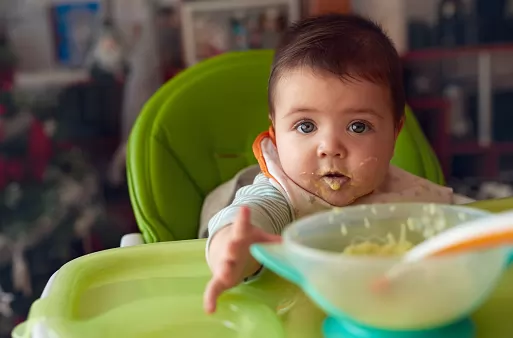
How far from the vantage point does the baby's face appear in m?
0.74

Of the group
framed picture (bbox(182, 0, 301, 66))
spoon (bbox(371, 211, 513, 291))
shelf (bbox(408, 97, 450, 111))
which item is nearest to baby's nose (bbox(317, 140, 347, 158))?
spoon (bbox(371, 211, 513, 291))

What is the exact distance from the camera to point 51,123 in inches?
67.7

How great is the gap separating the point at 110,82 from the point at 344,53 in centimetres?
111

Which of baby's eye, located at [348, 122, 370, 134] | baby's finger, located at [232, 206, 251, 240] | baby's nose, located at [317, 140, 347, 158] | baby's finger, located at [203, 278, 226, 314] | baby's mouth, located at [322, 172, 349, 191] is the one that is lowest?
baby's finger, located at [203, 278, 226, 314]

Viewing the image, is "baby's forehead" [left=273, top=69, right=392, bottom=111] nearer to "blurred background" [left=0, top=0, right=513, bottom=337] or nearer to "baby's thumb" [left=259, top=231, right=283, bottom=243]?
"baby's thumb" [left=259, top=231, right=283, bottom=243]

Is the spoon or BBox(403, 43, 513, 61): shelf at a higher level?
the spoon

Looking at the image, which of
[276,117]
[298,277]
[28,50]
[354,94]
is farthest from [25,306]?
[298,277]

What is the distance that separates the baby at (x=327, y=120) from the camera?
2.44 feet

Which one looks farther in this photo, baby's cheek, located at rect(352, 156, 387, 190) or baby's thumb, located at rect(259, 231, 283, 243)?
baby's cheek, located at rect(352, 156, 387, 190)

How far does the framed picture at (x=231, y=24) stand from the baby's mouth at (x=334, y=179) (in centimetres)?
107

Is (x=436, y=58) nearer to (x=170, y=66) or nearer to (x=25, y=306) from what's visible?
(x=170, y=66)

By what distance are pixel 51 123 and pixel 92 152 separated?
0.45 ft

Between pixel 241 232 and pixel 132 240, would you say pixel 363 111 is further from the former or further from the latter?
pixel 132 240

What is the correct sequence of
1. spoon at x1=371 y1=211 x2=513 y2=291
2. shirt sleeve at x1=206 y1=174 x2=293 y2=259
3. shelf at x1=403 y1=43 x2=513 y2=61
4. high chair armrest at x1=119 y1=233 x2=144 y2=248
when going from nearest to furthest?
spoon at x1=371 y1=211 x2=513 y2=291
shirt sleeve at x1=206 y1=174 x2=293 y2=259
high chair armrest at x1=119 y1=233 x2=144 y2=248
shelf at x1=403 y1=43 x2=513 y2=61
